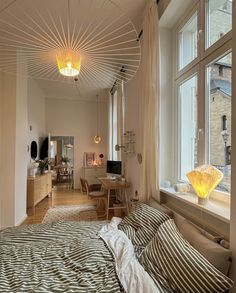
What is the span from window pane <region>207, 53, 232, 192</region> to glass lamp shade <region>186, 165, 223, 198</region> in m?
0.19

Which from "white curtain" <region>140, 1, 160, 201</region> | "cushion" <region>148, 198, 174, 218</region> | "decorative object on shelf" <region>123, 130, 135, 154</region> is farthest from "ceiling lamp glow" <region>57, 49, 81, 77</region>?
"decorative object on shelf" <region>123, 130, 135, 154</region>

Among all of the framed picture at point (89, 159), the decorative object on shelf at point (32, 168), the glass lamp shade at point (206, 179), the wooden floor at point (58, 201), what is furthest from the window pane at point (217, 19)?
the framed picture at point (89, 159)

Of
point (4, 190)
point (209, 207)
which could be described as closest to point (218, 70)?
point (209, 207)

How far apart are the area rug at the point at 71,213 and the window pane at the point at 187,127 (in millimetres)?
2353

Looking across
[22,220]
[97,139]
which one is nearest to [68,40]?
[22,220]

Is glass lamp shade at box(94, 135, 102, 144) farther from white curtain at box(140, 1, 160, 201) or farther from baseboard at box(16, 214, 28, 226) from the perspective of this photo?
white curtain at box(140, 1, 160, 201)

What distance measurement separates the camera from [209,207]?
1.63 metres

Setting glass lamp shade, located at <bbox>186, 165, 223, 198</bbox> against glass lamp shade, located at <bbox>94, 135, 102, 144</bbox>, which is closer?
glass lamp shade, located at <bbox>186, 165, 223, 198</bbox>

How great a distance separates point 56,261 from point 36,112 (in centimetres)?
513

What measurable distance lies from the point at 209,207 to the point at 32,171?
13.5 ft

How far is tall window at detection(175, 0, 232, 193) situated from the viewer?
1770 mm

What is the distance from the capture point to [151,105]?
248cm

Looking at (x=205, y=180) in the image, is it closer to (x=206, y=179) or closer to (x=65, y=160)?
(x=206, y=179)

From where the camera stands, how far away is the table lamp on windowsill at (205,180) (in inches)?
64.8
